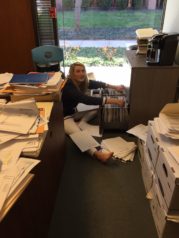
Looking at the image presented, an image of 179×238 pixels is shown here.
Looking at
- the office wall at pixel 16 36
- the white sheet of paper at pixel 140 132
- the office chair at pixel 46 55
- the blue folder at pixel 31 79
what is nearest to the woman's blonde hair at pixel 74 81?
the office chair at pixel 46 55

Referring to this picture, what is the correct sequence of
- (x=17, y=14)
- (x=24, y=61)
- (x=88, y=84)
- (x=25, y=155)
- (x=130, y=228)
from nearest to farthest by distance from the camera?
(x=25, y=155), (x=130, y=228), (x=88, y=84), (x=17, y=14), (x=24, y=61)

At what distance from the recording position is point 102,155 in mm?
1859

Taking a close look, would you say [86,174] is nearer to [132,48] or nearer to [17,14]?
[132,48]

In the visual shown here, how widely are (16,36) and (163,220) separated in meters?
2.66

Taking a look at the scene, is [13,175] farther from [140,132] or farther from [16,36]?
[16,36]

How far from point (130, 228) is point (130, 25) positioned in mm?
2421

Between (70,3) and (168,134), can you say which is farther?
(70,3)

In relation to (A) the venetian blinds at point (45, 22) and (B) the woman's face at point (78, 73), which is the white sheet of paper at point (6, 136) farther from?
(A) the venetian blinds at point (45, 22)

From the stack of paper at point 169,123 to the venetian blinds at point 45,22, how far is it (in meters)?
2.05

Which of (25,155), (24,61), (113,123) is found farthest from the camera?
(24,61)

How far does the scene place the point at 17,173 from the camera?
2.85 feet

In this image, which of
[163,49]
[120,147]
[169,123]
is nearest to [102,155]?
[120,147]

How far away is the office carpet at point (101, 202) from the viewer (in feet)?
4.43

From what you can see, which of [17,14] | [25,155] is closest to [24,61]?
[17,14]
